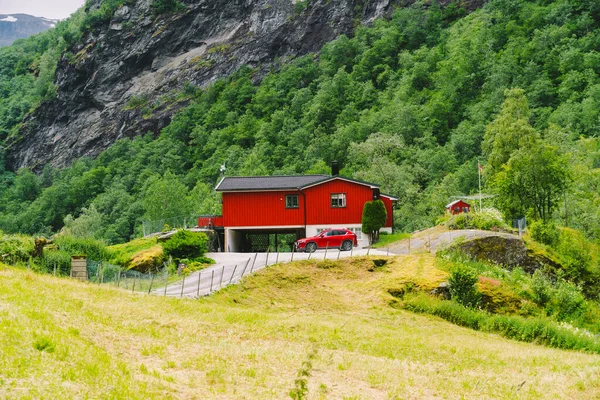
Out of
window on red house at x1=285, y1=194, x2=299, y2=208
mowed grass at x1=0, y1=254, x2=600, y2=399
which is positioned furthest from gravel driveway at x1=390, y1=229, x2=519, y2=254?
mowed grass at x1=0, y1=254, x2=600, y2=399

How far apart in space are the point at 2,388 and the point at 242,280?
60.0ft

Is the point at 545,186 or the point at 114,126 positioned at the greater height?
the point at 114,126

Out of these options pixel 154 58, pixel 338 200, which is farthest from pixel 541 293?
pixel 154 58

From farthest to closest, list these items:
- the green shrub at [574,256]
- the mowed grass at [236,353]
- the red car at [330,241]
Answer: the red car at [330,241] < the green shrub at [574,256] < the mowed grass at [236,353]

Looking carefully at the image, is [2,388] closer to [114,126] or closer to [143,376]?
[143,376]

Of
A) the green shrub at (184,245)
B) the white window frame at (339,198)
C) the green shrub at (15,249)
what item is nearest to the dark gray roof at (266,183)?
the white window frame at (339,198)

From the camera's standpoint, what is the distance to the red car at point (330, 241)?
39906 mm

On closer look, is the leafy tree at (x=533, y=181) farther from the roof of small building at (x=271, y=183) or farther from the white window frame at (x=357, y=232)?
the white window frame at (x=357, y=232)

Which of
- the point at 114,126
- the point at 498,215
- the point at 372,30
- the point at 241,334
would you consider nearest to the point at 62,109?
the point at 114,126

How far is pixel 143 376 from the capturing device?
479 inches

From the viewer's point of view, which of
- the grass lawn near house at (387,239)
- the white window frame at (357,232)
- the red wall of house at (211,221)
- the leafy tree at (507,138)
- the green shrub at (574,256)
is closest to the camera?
the green shrub at (574,256)

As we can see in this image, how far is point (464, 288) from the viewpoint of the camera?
28.5m

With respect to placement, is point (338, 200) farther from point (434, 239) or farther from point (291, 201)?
point (434, 239)

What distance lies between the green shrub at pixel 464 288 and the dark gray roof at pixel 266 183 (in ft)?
59.3
